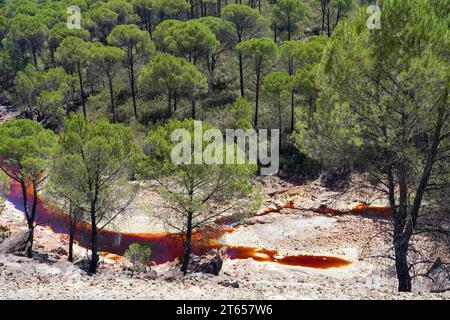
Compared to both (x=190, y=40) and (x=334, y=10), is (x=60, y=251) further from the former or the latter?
(x=334, y=10)

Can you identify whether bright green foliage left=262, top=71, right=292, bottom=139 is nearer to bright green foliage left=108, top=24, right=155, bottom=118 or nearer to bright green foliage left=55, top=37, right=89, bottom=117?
bright green foliage left=108, top=24, right=155, bottom=118

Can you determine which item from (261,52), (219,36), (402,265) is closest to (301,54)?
(261,52)

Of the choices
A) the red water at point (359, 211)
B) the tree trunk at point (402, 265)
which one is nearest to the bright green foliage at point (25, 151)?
the red water at point (359, 211)

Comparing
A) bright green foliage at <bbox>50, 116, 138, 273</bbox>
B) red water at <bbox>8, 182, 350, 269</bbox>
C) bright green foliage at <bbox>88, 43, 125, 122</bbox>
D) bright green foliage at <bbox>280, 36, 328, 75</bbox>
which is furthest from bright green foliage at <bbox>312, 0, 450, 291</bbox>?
bright green foliage at <bbox>88, 43, 125, 122</bbox>

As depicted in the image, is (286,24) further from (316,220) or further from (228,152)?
(228,152)
